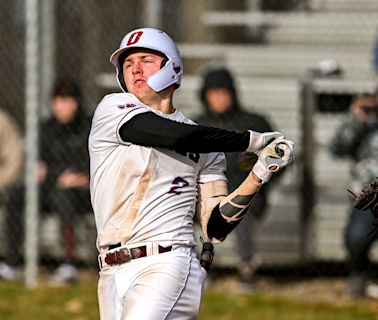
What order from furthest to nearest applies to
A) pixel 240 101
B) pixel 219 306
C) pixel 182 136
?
pixel 240 101 < pixel 219 306 < pixel 182 136

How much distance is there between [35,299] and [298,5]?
4695mm

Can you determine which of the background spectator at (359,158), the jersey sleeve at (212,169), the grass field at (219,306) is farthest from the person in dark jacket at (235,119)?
the jersey sleeve at (212,169)

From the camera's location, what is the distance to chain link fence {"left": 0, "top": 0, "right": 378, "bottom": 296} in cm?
1069

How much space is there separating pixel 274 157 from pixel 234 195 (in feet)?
1.04

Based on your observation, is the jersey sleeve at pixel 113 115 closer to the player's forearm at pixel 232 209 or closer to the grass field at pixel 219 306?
the player's forearm at pixel 232 209

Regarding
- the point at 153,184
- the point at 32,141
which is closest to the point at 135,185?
the point at 153,184

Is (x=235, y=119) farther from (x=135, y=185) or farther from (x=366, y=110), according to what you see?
(x=135, y=185)

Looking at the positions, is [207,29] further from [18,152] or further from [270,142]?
[270,142]

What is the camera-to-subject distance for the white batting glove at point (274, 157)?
17.6 feet

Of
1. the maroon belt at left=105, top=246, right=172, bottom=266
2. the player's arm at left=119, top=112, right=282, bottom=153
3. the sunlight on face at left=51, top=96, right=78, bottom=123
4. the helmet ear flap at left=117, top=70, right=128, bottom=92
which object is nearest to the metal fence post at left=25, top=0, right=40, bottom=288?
the sunlight on face at left=51, top=96, right=78, bottom=123

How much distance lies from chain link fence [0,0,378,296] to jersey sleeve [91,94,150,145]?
4466 millimetres

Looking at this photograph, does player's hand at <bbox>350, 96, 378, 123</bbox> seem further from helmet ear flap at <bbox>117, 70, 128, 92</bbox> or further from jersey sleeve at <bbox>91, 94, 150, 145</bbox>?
jersey sleeve at <bbox>91, 94, 150, 145</bbox>

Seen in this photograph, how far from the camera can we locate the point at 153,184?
554 cm

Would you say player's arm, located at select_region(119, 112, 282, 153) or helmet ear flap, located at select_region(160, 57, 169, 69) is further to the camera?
helmet ear flap, located at select_region(160, 57, 169, 69)
